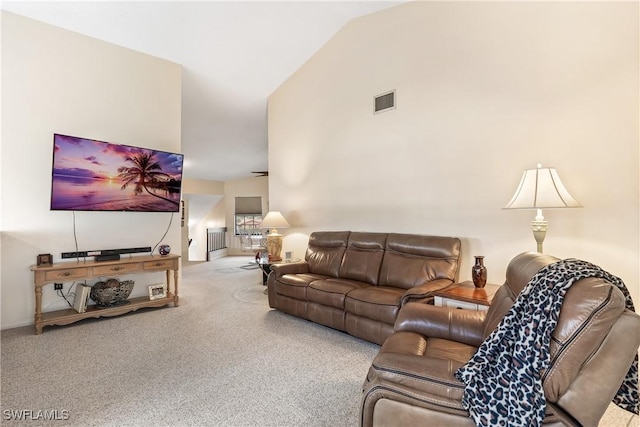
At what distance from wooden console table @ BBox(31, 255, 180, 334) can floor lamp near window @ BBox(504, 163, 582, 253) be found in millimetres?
3820

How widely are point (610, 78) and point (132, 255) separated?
5147mm

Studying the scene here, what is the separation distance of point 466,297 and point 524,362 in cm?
129

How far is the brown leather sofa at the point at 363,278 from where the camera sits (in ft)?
8.71

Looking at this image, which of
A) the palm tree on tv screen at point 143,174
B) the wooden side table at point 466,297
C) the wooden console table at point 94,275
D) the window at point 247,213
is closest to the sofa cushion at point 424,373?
the wooden side table at point 466,297

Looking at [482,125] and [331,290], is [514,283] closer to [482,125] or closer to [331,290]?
[331,290]

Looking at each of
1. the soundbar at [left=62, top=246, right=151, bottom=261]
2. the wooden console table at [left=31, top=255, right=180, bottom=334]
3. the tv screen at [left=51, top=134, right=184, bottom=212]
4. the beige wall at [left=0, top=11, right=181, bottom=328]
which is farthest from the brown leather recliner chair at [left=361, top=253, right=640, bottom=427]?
the beige wall at [left=0, top=11, right=181, bottom=328]

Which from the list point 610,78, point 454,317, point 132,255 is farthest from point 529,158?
point 132,255

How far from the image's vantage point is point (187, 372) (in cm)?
225

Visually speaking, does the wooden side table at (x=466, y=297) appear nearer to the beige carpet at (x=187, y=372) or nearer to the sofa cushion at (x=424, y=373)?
the beige carpet at (x=187, y=372)

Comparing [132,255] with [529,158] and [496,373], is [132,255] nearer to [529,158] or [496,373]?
[496,373]

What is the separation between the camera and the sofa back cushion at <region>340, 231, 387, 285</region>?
10.9 feet

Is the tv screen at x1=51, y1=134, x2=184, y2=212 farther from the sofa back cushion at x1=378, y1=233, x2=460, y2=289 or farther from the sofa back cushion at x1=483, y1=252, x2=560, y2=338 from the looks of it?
the sofa back cushion at x1=483, y1=252, x2=560, y2=338

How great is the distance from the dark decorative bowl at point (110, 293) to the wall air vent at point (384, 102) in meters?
3.73

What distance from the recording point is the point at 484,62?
293cm
